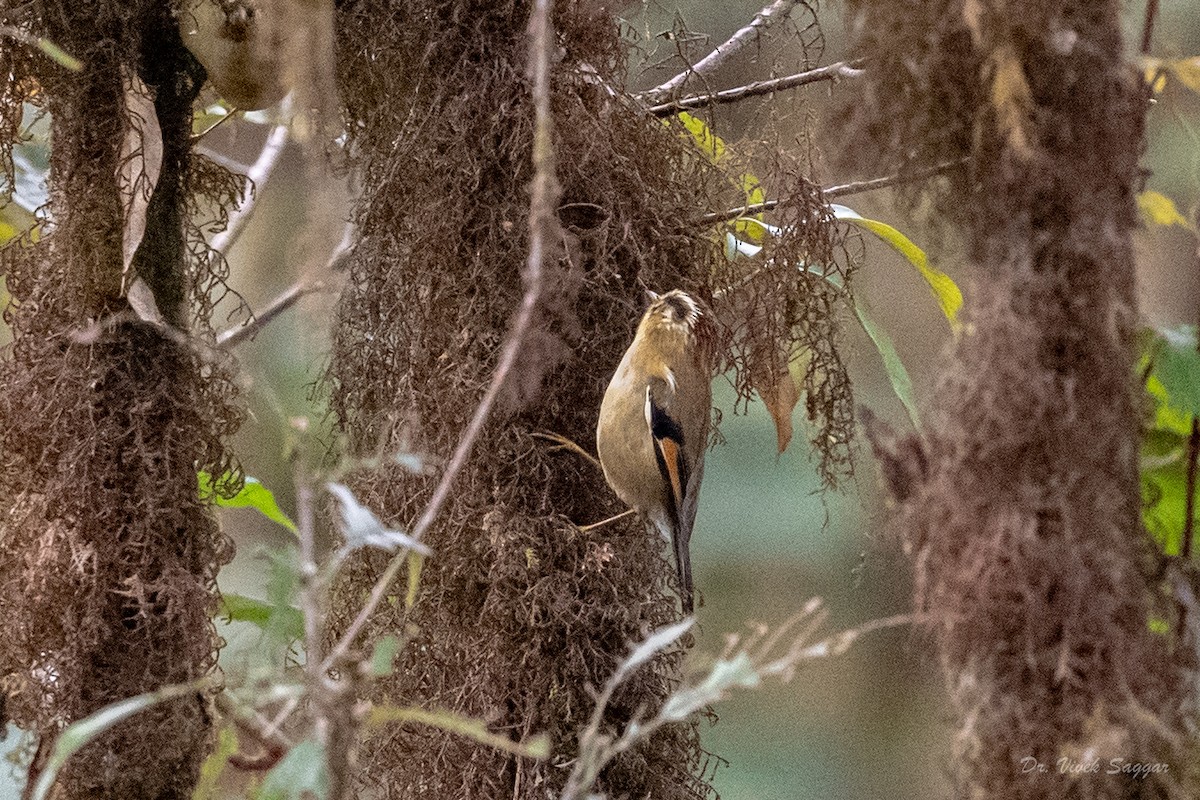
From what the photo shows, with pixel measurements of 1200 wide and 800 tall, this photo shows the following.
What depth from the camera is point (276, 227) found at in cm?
335

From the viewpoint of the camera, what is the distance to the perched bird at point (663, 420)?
1.86 metres

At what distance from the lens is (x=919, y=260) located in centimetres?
208

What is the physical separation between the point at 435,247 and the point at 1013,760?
1104mm

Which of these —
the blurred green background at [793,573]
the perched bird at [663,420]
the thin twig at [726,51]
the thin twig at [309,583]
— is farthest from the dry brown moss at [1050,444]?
the blurred green background at [793,573]

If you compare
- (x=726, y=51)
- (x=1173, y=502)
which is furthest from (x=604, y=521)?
(x=726, y=51)

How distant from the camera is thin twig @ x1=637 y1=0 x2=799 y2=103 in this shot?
2102 millimetres

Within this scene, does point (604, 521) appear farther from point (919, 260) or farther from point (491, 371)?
point (919, 260)

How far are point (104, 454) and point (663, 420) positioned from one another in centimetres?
86

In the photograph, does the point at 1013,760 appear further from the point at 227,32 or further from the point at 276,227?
the point at 276,227

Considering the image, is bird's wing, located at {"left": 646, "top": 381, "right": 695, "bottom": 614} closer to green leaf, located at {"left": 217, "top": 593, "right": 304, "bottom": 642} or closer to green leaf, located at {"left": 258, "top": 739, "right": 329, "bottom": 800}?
green leaf, located at {"left": 217, "top": 593, "right": 304, "bottom": 642}

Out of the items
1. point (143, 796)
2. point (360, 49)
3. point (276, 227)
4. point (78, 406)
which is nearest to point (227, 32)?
point (360, 49)

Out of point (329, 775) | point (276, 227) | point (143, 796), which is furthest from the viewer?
point (276, 227)

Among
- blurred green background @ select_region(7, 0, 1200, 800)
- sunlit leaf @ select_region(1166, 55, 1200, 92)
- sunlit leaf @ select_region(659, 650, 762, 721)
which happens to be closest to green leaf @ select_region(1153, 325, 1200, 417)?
sunlit leaf @ select_region(1166, 55, 1200, 92)

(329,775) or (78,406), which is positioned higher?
(78,406)
